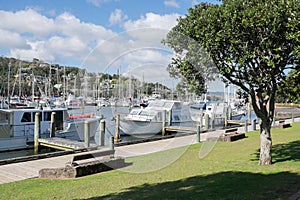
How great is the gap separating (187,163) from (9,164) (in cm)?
760

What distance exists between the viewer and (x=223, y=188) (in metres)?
7.79

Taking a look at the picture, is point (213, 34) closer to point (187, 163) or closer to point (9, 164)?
point (187, 163)

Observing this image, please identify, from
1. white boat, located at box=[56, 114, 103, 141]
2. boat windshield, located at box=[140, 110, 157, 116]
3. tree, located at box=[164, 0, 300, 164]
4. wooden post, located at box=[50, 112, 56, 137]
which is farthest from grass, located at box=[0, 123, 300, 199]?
boat windshield, located at box=[140, 110, 157, 116]

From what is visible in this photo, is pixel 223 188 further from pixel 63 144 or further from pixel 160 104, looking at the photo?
pixel 160 104

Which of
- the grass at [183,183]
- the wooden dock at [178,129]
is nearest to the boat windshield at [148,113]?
the wooden dock at [178,129]

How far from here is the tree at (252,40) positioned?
884 cm

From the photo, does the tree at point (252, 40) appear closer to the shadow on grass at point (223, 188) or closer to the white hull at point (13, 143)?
the shadow on grass at point (223, 188)

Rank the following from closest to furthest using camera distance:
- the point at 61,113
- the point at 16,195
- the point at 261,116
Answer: the point at 16,195, the point at 261,116, the point at 61,113

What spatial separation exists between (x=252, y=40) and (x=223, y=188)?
177 inches

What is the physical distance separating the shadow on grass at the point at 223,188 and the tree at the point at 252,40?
86.8 inches

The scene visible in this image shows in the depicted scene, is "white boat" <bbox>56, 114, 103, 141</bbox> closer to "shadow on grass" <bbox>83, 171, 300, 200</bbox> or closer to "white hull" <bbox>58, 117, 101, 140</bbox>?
"white hull" <bbox>58, 117, 101, 140</bbox>

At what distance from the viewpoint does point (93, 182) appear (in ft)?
31.3

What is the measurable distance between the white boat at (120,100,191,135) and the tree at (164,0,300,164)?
2181 centimetres

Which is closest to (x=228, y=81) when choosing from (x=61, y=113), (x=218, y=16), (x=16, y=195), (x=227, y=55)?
(x=227, y=55)
